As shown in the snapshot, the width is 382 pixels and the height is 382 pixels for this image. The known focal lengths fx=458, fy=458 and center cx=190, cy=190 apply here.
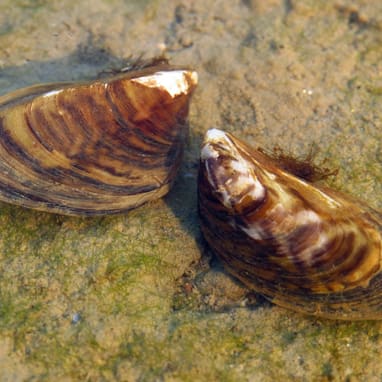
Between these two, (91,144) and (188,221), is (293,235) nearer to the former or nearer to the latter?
(188,221)

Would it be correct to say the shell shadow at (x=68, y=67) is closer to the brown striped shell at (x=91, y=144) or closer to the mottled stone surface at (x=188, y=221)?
the mottled stone surface at (x=188, y=221)

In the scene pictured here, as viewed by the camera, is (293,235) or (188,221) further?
(188,221)

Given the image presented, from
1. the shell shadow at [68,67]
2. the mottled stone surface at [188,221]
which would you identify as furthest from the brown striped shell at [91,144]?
the shell shadow at [68,67]

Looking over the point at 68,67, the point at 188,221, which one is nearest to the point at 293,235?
the point at 188,221

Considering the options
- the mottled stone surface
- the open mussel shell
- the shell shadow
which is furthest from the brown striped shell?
the shell shadow

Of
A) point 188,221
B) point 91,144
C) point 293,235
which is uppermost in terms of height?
point 293,235

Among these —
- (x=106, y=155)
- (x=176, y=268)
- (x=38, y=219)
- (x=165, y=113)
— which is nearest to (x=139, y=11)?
(x=165, y=113)

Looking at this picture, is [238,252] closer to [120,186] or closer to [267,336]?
[267,336]
